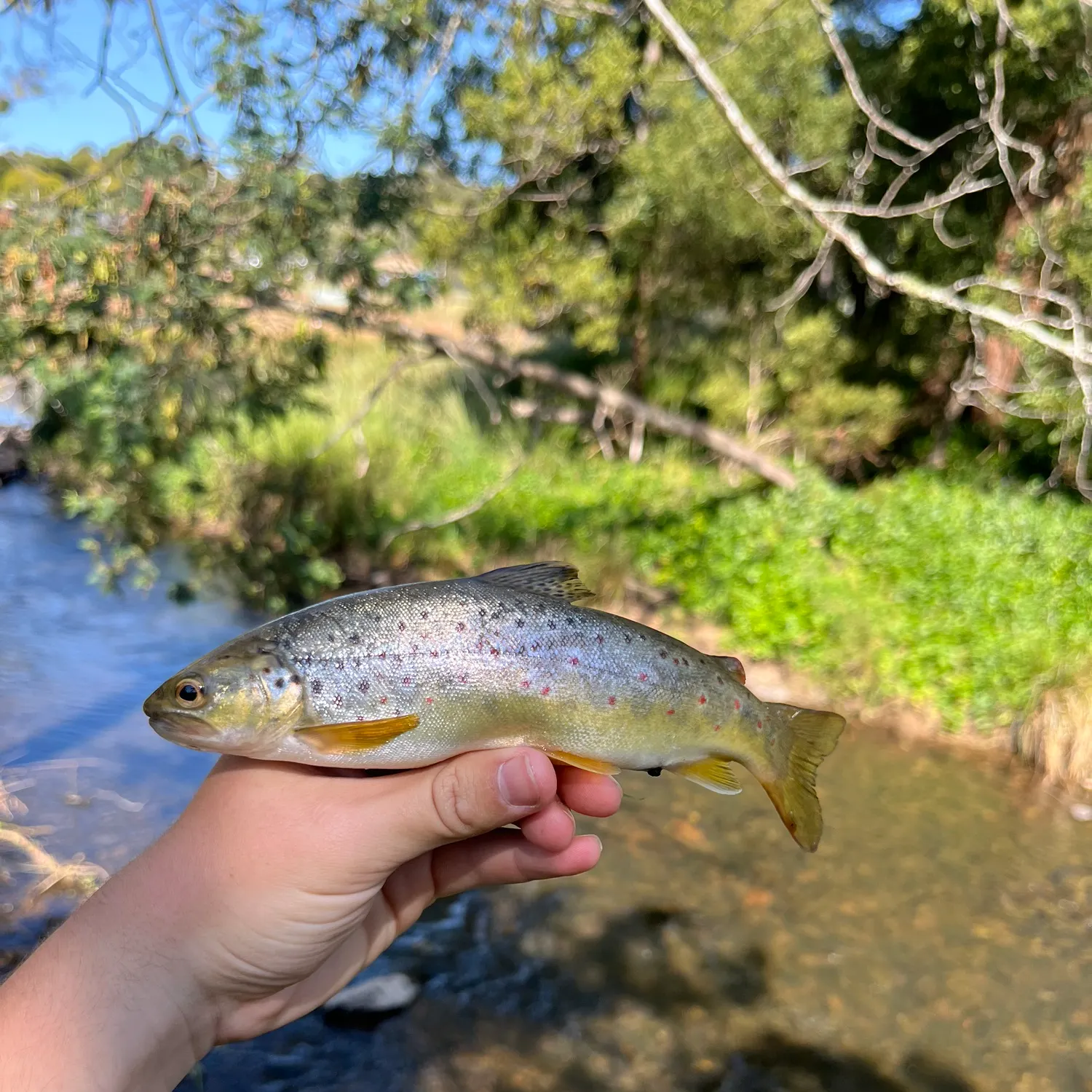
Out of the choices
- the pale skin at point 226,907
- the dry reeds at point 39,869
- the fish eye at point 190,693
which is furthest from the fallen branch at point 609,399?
the pale skin at point 226,907

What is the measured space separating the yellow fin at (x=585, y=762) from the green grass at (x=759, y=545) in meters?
5.44

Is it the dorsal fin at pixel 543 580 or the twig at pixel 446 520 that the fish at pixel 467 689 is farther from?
the twig at pixel 446 520

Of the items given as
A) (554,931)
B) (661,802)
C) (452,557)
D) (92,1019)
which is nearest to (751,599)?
(661,802)

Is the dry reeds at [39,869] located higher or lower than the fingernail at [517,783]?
lower

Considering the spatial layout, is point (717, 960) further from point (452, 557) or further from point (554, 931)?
point (452, 557)

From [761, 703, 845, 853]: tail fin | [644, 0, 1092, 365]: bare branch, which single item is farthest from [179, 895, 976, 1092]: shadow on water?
[644, 0, 1092, 365]: bare branch

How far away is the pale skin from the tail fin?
0.76 meters

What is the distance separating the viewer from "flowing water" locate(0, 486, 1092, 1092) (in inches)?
164

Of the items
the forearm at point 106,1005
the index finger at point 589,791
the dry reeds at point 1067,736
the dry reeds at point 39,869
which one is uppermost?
the index finger at point 589,791

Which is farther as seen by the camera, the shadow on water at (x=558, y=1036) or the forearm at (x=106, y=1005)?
the shadow on water at (x=558, y=1036)

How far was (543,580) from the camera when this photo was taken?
239 centimetres

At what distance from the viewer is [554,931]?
5051 millimetres

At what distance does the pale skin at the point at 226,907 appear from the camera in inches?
73.6

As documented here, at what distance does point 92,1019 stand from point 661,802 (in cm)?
495
